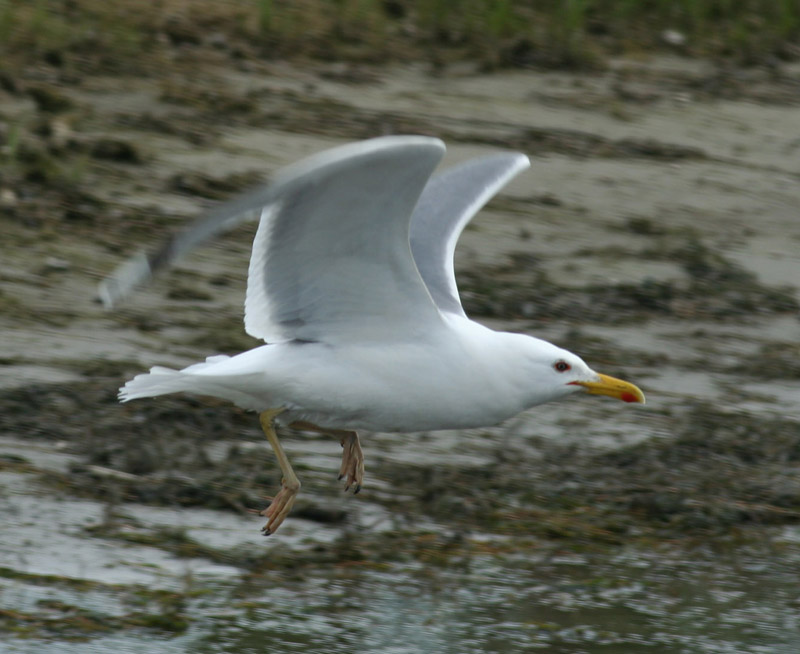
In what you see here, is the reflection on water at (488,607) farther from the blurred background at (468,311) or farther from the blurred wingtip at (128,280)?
the blurred wingtip at (128,280)

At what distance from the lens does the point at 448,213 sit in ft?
20.2

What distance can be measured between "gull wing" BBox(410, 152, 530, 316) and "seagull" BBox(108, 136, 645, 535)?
327mm

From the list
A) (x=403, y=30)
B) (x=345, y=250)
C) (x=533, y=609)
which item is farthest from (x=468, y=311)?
(x=403, y=30)

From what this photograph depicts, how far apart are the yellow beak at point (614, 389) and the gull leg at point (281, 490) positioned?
110cm

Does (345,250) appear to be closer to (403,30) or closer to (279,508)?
(279,508)

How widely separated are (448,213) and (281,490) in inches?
57.1

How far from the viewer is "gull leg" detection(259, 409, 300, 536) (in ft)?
17.4

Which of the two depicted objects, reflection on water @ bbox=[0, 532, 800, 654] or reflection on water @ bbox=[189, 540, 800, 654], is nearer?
reflection on water @ bbox=[0, 532, 800, 654]

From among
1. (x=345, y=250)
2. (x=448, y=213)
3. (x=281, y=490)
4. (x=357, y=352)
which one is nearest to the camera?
(x=345, y=250)

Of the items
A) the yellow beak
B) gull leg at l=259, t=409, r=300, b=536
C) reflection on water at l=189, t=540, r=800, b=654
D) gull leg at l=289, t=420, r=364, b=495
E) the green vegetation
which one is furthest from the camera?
the green vegetation

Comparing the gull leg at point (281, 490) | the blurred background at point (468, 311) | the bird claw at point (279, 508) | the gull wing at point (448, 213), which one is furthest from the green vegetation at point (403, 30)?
the bird claw at point (279, 508)

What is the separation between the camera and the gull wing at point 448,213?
580 cm

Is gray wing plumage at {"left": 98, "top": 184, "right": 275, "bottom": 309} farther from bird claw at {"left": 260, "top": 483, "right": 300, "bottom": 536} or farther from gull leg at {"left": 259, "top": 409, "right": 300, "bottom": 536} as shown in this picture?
bird claw at {"left": 260, "top": 483, "right": 300, "bottom": 536}

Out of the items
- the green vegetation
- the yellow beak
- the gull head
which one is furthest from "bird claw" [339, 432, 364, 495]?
the green vegetation
